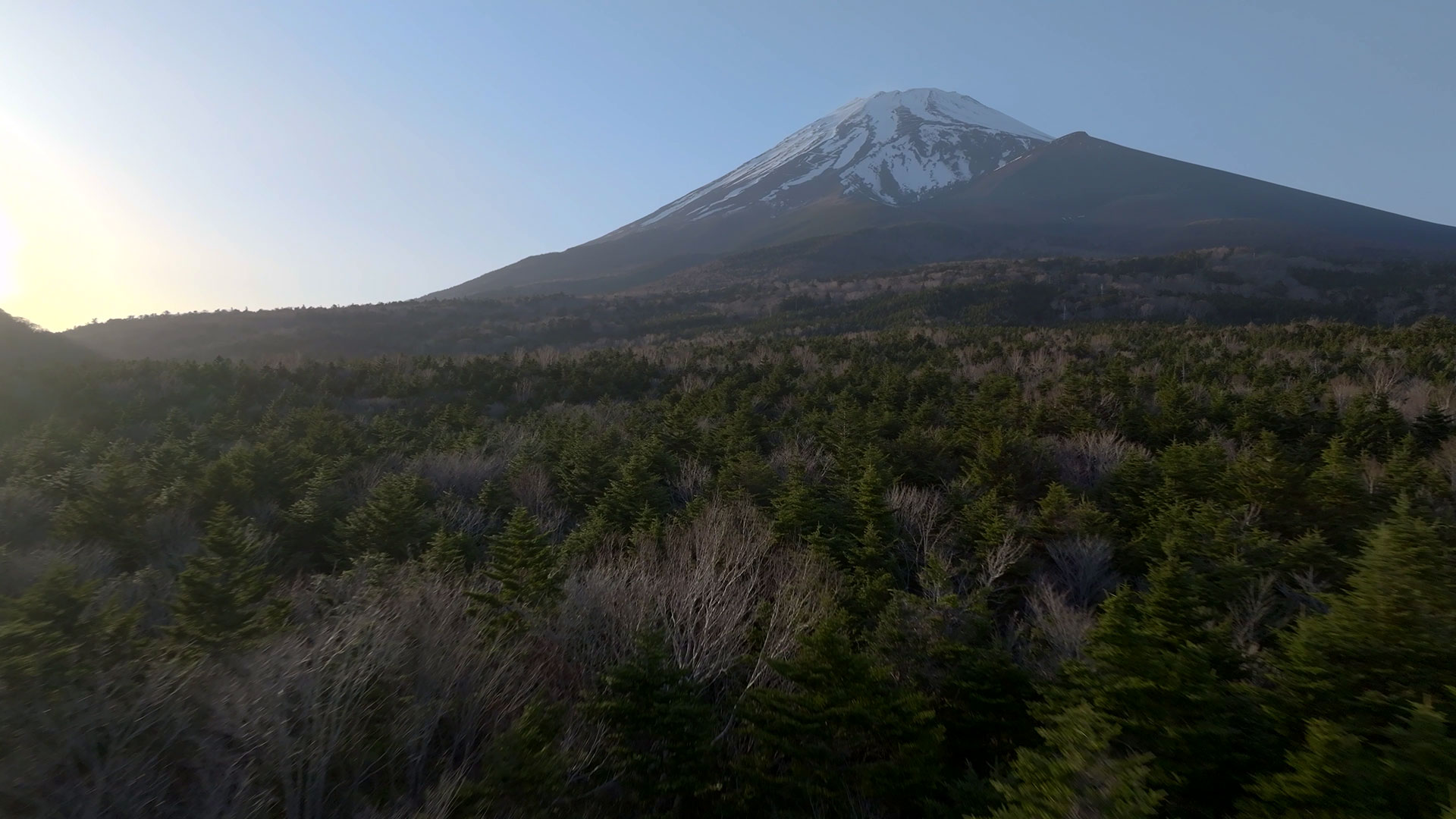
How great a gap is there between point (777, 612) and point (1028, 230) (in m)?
60.0

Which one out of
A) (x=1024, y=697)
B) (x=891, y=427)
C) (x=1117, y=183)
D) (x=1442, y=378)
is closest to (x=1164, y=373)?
(x=1442, y=378)

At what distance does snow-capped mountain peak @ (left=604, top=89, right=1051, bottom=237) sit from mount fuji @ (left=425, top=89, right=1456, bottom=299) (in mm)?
343

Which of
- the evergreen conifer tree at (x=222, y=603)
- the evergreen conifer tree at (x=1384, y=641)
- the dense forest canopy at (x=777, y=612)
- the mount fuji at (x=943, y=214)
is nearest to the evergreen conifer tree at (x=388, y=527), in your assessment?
the dense forest canopy at (x=777, y=612)

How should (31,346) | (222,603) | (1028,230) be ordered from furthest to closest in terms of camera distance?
(1028,230)
(31,346)
(222,603)

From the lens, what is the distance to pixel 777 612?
15.5 feet

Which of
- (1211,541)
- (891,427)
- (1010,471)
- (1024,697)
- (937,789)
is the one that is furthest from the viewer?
(891,427)

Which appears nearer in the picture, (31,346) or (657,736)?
(657,736)

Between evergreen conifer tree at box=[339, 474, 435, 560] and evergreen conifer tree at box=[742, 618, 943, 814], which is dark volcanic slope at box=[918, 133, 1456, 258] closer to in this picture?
evergreen conifer tree at box=[742, 618, 943, 814]

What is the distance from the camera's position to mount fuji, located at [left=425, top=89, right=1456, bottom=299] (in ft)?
168

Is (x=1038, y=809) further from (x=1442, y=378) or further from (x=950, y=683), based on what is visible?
(x=1442, y=378)

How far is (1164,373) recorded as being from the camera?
11141mm

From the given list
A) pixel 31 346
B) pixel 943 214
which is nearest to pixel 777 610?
pixel 31 346

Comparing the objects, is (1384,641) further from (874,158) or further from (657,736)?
(874,158)

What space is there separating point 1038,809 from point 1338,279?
1373 inches
